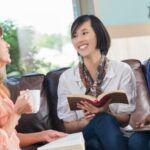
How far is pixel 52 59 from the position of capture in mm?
3186

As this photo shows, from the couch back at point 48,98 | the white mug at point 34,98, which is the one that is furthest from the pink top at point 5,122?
the couch back at point 48,98

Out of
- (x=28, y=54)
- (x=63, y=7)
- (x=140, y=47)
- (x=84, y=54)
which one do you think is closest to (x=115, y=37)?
(x=140, y=47)

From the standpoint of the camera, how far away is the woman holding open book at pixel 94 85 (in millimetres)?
1886

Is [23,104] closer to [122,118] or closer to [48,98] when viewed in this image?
[122,118]

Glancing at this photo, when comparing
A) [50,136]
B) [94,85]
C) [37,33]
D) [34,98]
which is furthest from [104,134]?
[37,33]

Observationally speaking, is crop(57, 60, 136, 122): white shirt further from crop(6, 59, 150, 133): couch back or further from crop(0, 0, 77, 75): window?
crop(0, 0, 77, 75): window

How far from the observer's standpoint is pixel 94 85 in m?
2.15

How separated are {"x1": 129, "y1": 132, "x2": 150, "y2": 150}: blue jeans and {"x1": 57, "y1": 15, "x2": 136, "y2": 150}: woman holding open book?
4 cm

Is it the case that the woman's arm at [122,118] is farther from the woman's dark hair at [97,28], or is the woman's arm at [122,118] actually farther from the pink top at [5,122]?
the pink top at [5,122]

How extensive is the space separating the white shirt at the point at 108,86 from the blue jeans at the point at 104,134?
209mm

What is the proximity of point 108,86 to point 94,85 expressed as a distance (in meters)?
0.08

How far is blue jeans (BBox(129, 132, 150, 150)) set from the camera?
6.04 ft

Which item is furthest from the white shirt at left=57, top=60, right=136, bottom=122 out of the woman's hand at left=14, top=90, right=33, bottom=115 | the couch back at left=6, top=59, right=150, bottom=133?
the woman's hand at left=14, top=90, right=33, bottom=115

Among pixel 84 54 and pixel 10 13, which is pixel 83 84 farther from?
pixel 10 13
